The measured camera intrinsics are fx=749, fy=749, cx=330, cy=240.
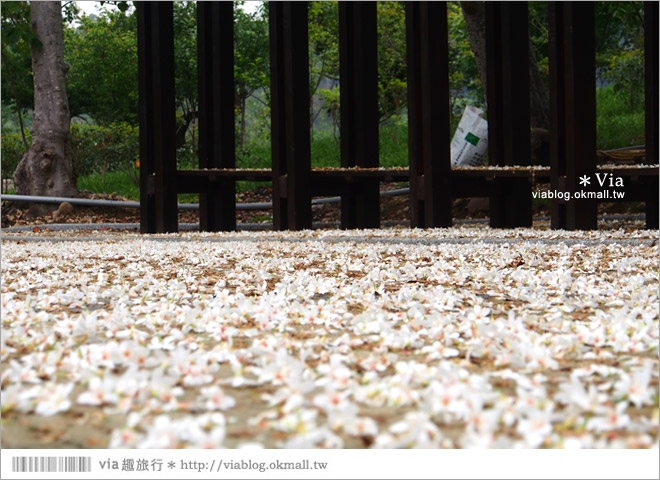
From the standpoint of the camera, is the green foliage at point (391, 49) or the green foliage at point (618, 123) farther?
the green foliage at point (391, 49)

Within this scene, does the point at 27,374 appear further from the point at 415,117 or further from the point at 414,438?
the point at 415,117

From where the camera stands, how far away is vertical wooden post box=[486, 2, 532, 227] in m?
9.39

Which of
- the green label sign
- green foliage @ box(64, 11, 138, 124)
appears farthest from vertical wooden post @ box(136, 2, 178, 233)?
green foliage @ box(64, 11, 138, 124)

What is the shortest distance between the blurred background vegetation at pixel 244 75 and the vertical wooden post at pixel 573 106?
30.9 feet

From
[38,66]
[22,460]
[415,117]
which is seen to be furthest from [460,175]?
[38,66]

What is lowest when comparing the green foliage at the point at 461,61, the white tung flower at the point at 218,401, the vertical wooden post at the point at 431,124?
the white tung flower at the point at 218,401

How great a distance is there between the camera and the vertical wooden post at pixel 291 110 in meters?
8.84

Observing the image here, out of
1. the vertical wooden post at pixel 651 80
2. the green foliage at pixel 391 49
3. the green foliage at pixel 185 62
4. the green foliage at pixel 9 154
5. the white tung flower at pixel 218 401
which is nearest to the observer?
the white tung flower at pixel 218 401

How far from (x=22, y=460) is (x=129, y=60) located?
22.3 m

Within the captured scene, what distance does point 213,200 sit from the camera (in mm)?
10273

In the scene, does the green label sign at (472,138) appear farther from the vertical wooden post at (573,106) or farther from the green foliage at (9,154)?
the green foliage at (9,154)

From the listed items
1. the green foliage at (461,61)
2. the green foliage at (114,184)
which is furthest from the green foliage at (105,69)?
the green foliage at (461,61)

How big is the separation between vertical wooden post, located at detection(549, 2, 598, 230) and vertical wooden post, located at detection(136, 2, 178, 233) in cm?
465

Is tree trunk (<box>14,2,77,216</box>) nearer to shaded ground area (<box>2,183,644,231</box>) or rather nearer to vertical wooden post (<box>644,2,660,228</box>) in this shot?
shaded ground area (<box>2,183,644,231</box>)
